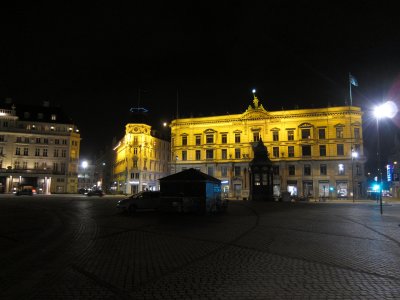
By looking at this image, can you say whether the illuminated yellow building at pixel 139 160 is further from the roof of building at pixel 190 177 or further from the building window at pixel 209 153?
the roof of building at pixel 190 177

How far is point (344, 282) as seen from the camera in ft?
24.9

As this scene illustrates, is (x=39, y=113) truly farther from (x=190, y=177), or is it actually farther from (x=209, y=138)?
(x=190, y=177)

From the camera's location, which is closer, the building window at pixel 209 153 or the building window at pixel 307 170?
the building window at pixel 307 170

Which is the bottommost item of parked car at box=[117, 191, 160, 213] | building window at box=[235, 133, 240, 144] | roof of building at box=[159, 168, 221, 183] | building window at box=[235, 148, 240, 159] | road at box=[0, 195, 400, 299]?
road at box=[0, 195, 400, 299]

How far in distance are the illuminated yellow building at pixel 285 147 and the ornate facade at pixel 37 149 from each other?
2932 centimetres

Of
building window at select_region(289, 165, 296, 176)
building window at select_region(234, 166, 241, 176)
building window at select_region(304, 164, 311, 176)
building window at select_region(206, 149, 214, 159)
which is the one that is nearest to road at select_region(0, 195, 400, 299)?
building window at select_region(304, 164, 311, 176)

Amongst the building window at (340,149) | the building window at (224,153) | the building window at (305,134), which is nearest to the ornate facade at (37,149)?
the building window at (224,153)

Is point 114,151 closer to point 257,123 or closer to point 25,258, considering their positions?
point 257,123

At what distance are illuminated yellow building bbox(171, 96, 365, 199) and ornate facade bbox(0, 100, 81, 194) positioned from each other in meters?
29.3

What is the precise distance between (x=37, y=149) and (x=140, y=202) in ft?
228

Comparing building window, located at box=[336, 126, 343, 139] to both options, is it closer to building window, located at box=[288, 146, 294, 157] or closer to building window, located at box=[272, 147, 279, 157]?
building window, located at box=[288, 146, 294, 157]

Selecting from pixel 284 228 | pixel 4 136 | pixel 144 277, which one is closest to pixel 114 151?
pixel 4 136

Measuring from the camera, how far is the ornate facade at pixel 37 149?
83356 mm

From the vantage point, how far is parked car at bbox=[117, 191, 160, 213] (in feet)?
89.7
